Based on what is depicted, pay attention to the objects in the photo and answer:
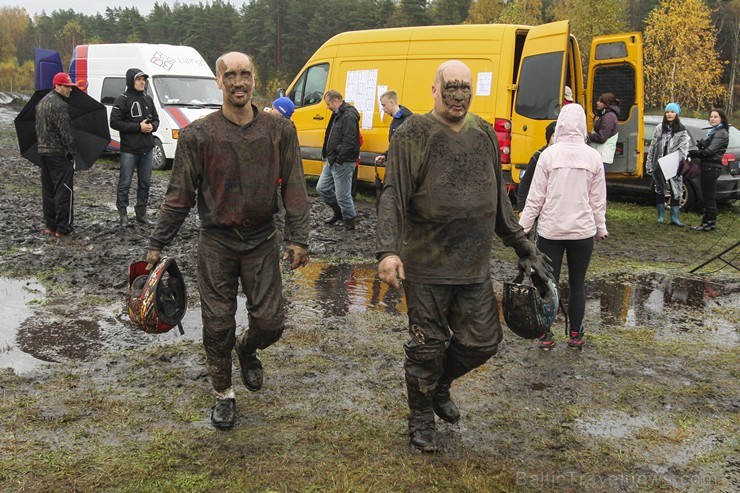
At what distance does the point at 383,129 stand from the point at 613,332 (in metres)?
6.46

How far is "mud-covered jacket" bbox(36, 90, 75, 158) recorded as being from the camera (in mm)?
8508

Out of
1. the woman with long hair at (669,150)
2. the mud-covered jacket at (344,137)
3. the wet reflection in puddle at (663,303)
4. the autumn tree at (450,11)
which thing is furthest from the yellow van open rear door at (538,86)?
the autumn tree at (450,11)

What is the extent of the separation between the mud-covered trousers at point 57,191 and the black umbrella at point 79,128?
0.18 m

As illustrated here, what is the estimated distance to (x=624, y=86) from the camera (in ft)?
35.2

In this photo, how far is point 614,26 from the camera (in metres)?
42.5

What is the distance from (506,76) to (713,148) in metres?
3.52

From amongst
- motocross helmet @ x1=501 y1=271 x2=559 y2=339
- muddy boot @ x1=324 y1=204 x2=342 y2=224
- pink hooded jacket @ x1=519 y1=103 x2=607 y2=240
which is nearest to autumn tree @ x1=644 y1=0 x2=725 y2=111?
muddy boot @ x1=324 y1=204 x2=342 y2=224

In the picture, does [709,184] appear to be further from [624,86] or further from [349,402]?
[349,402]

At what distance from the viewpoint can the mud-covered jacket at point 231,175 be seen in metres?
3.86

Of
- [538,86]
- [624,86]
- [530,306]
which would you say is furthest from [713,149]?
[530,306]

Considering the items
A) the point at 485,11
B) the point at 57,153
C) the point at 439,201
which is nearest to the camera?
the point at 439,201

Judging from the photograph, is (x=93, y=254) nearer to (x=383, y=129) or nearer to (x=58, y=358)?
(x=58, y=358)

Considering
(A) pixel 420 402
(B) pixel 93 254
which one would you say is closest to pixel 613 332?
(A) pixel 420 402

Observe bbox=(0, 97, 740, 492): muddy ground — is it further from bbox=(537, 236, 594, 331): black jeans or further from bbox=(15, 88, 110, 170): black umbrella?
bbox=(15, 88, 110, 170): black umbrella
